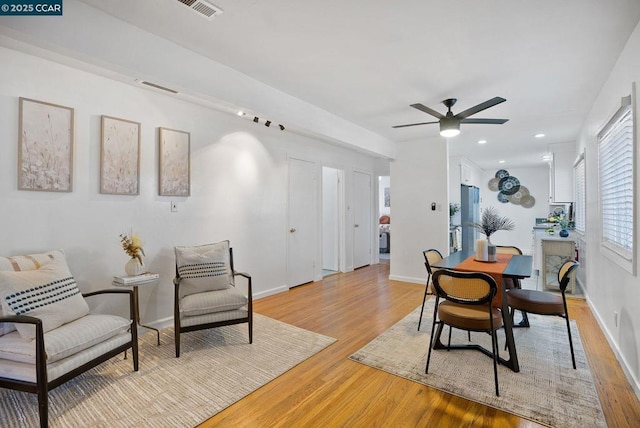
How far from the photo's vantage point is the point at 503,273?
2535 mm

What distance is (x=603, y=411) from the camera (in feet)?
6.64

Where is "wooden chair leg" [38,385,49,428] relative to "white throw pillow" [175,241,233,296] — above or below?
below

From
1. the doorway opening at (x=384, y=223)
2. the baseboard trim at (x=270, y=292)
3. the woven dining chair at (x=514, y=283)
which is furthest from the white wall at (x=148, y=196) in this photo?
the doorway opening at (x=384, y=223)

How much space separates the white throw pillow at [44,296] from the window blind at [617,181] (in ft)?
13.3

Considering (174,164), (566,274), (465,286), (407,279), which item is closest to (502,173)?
(407,279)

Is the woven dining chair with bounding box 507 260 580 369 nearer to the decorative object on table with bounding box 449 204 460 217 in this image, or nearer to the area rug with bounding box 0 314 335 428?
the area rug with bounding box 0 314 335 428

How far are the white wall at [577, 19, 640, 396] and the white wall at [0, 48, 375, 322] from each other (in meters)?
3.83

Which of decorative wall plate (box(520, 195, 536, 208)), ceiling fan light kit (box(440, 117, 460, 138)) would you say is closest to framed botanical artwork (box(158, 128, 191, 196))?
ceiling fan light kit (box(440, 117, 460, 138))

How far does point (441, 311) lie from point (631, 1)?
237 centimetres

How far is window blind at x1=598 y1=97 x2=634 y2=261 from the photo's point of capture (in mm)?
2378

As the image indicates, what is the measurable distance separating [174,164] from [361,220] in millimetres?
4262

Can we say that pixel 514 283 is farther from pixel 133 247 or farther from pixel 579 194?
pixel 133 247

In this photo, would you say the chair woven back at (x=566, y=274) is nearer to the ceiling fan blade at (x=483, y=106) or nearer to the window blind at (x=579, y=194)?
the ceiling fan blade at (x=483, y=106)

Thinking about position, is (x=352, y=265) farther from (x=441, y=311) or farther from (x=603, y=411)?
(x=603, y=411)
